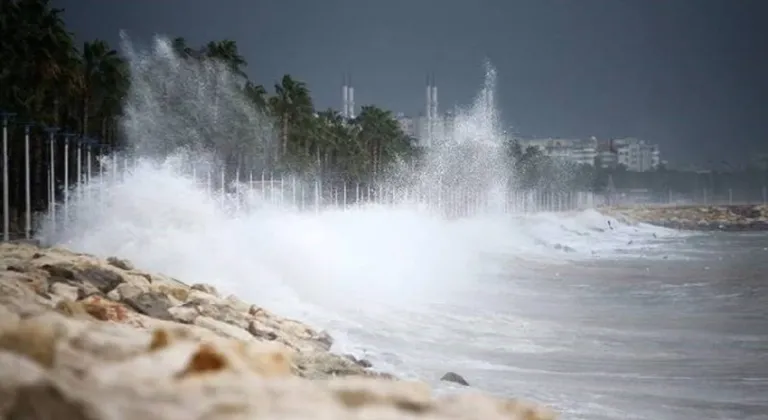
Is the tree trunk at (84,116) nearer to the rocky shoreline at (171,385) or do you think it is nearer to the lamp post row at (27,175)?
the lamp post row at (27,175)

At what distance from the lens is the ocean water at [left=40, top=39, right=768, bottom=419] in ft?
40.9

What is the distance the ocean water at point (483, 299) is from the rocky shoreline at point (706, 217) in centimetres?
7086

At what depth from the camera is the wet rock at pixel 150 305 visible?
38.5 ft

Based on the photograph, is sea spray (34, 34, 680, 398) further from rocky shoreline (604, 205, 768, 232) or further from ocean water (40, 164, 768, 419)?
rocky shoreline (604, 205, 768, 232)

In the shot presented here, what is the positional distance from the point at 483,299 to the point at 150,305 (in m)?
12.9

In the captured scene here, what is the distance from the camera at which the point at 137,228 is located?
24484 mm

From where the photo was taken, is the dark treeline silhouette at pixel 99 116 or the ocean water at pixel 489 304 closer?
the ocean water at pixel 489 304

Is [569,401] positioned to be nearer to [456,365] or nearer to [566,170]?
[456,365]

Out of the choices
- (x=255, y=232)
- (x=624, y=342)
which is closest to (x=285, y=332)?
(x=624, y=342)

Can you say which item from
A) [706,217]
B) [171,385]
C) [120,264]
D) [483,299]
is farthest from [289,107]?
[706,217]

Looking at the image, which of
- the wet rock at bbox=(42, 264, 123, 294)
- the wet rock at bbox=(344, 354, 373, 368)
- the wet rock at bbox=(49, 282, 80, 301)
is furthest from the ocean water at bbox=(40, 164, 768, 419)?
the wet rock at bbox=(49, 282, 80, 301)

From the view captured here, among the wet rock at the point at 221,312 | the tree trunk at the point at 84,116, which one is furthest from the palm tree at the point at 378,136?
the wet rock at the point at 221,312

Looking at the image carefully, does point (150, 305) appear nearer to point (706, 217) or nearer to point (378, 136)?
point (378, 136)

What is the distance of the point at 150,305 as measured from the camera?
474 inches
